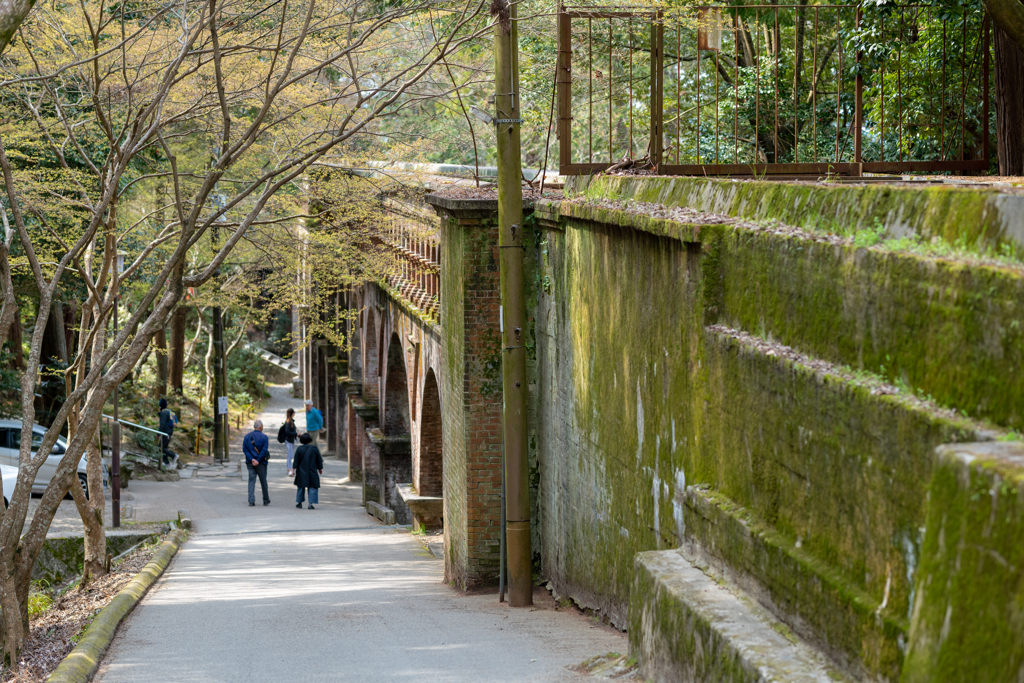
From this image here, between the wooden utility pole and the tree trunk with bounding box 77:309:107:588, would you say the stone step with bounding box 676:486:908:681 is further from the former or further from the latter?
the tree trunk with bounding box 77:309:107:588

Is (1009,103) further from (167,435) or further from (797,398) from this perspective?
(167,435)

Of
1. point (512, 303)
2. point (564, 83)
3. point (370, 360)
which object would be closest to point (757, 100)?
point (564, 83)

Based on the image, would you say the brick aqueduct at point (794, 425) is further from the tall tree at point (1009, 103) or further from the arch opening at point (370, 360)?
the arch opening at point (370, 360)

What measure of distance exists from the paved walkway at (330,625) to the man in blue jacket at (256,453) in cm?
366

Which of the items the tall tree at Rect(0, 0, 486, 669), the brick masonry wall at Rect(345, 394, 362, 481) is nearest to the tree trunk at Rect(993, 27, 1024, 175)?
the tall tree at Rect(0, 0, 486, 669)

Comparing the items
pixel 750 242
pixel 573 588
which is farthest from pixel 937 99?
pixel 750 242

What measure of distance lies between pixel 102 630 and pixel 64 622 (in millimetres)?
2337

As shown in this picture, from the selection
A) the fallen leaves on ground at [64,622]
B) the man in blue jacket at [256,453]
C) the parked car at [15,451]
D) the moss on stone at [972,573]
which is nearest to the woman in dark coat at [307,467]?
the man in blue jacket at [256,453]

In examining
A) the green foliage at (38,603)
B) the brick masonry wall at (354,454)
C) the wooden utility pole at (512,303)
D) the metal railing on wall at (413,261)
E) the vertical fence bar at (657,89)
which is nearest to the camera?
the vertical fence bar at (657,89)

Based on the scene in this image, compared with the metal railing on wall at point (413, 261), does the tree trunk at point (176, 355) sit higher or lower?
lower

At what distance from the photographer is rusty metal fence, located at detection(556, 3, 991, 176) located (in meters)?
7.99

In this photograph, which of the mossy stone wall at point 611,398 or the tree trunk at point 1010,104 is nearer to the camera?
the mossy stone wall at point 611,398

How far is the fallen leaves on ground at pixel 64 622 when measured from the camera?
816 centimetres

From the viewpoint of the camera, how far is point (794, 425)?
4074mm
